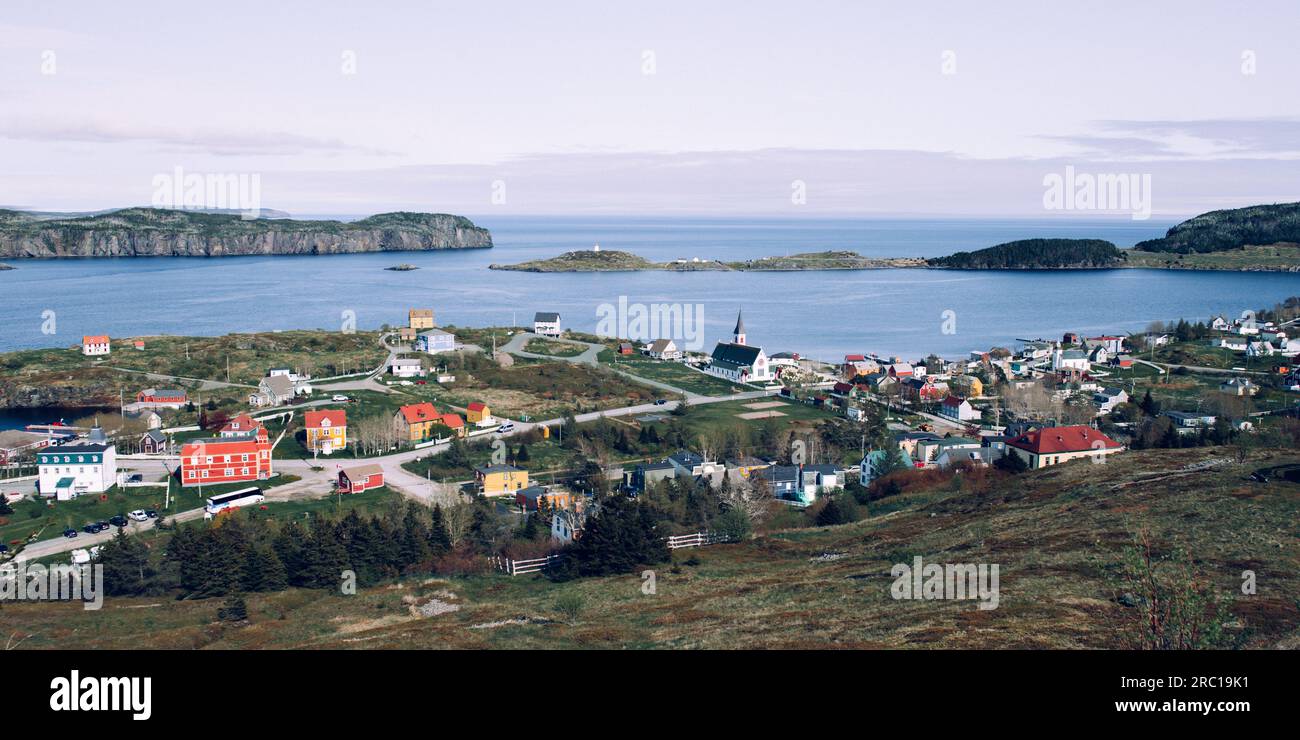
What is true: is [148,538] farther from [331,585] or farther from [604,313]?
[604,313]

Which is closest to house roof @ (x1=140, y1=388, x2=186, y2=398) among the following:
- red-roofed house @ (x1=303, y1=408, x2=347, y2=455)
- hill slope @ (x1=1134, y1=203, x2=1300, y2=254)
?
red-roofed house @ (x1=303, y1=408, x2=347, y2=455)

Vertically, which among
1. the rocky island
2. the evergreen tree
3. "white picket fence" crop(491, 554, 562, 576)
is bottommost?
"white picket fence" crop(491, 554, 562, 576)

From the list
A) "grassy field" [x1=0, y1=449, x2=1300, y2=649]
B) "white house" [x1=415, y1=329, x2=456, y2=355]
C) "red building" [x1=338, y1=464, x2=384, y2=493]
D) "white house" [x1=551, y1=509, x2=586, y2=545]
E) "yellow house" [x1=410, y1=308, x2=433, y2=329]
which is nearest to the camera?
"grassy field" [x1=0, y1=449, x2=1300, y2=649]

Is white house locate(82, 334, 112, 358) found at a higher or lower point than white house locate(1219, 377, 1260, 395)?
higher

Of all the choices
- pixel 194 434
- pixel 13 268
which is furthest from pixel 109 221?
pixel 194 434

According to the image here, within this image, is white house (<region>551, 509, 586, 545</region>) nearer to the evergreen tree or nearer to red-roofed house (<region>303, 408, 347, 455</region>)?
the evergreen tree

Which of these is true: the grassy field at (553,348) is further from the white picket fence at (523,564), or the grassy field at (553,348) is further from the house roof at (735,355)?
the white picket fence at (523,564)

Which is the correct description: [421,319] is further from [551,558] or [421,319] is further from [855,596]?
[855,596]
